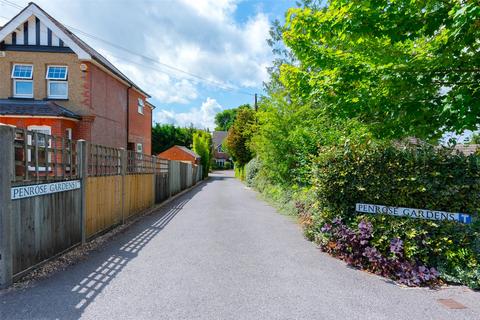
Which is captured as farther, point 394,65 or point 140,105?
point 140,105

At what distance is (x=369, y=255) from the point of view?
214 inches

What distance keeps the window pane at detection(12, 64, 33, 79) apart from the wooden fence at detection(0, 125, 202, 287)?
938cm

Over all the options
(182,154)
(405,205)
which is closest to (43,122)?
(405,205)

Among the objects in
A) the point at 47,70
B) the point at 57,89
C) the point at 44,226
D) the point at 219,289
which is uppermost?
the point at 47,70

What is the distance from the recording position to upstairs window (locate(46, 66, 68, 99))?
15.2m

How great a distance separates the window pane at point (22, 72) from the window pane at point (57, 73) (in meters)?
0.85

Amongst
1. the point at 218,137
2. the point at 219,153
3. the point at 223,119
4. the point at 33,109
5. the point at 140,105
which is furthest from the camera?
the point at 223,119

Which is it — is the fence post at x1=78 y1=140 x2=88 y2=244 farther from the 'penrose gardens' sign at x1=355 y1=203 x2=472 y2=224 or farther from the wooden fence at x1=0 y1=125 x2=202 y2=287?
the 'penrose gardens' sign at x1=355 y1=203 x2=472 y2=224

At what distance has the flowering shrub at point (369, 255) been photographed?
5035mm

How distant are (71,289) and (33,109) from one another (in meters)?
12.0

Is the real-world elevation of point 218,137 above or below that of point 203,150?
above

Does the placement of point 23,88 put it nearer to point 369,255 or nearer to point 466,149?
point 369,255

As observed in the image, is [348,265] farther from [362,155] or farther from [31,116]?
[31,116]

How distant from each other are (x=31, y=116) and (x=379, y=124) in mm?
13452
